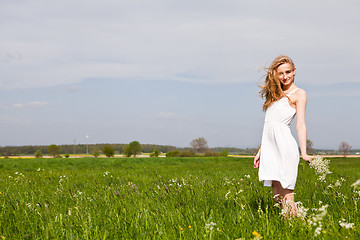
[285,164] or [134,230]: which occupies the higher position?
[285,164]

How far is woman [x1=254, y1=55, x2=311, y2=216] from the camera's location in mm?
4531

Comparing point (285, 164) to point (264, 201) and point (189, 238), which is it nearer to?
point (264, 201)

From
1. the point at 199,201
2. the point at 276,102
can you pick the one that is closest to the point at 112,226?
the point at 199,201

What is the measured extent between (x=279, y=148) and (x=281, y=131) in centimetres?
27

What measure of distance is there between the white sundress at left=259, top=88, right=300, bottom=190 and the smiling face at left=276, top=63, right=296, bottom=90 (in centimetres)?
23

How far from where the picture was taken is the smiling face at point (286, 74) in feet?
16.4

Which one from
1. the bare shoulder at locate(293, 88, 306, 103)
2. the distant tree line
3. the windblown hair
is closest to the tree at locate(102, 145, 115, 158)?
the distant tree line

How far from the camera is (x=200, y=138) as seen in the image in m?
107

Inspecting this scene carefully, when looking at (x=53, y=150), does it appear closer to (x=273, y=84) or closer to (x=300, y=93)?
(x=273, y=84)

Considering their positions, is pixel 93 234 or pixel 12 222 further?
pixel 12 222

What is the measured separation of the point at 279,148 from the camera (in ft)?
15.1

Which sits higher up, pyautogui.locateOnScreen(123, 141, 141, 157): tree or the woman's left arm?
the woman's left arm

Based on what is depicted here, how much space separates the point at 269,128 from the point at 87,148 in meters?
124

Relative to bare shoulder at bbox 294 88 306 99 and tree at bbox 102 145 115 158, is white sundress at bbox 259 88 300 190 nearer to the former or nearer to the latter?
bare shoulder at bbox 294 88 306 99
